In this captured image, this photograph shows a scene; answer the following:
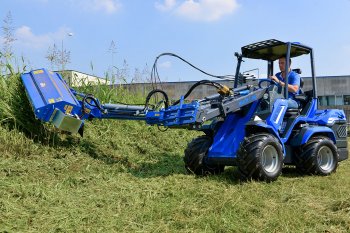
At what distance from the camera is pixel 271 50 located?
7.38 metres

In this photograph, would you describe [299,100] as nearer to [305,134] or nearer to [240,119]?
[305,134]

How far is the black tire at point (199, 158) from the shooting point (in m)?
6.24

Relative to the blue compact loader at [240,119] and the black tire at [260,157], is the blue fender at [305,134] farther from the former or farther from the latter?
the black tire at [260,157]

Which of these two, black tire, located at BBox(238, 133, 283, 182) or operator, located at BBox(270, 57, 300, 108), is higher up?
operator, located at BBox(270, 57, 300, 108)

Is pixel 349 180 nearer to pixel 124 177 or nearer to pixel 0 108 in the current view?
pixel 124 177

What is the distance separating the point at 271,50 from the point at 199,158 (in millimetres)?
2463

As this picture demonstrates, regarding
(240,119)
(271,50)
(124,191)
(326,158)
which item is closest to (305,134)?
(326,158)

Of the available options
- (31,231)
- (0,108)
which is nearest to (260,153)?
(31,231)

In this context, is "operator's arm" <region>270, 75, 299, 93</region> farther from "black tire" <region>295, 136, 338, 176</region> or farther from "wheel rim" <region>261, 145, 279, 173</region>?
"wheel rim" <region>261, 145, 279, 173</region>

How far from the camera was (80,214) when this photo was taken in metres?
4.07

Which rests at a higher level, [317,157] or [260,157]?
[260,157]

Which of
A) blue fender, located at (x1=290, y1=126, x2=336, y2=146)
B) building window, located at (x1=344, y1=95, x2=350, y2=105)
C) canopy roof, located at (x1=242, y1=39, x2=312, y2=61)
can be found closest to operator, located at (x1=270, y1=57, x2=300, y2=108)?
canopy roof, located at (x1=242, y1=39, x2=312, y2=61)

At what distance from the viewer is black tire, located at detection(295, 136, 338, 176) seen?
6.55 m

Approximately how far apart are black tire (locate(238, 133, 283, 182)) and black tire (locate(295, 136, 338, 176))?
78 cm
